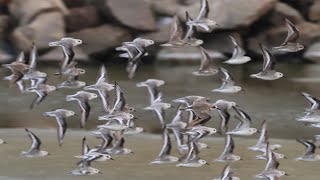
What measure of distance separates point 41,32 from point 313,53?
15.7ft

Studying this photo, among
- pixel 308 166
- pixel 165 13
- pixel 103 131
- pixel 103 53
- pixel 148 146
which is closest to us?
pixel 103 131

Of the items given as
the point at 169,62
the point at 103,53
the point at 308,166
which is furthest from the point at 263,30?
the point at 308,166

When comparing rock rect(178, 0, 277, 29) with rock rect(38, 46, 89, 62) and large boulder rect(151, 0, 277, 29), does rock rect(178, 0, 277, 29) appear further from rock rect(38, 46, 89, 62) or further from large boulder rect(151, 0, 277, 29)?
rock rect(38, 46, 89, 62)

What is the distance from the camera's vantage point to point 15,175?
6.77 m

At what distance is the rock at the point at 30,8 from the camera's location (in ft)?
47.8

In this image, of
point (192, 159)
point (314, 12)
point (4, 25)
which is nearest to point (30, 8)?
point (4, 25)

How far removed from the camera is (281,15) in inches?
581

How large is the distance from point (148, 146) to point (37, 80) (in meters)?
1.33

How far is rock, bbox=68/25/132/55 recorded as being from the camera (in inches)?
563

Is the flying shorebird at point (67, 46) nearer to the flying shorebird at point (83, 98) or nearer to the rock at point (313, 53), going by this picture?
the flying shorebird at point (83, 98)

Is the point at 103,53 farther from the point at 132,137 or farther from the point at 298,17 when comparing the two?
the point at 132,137

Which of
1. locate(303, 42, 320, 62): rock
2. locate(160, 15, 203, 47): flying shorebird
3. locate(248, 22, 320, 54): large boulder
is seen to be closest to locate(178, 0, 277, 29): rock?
locate(248, 22, 320, 54): large boulder

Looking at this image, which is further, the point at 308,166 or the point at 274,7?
the point at 274,7

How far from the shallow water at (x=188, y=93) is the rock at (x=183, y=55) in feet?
1.61
